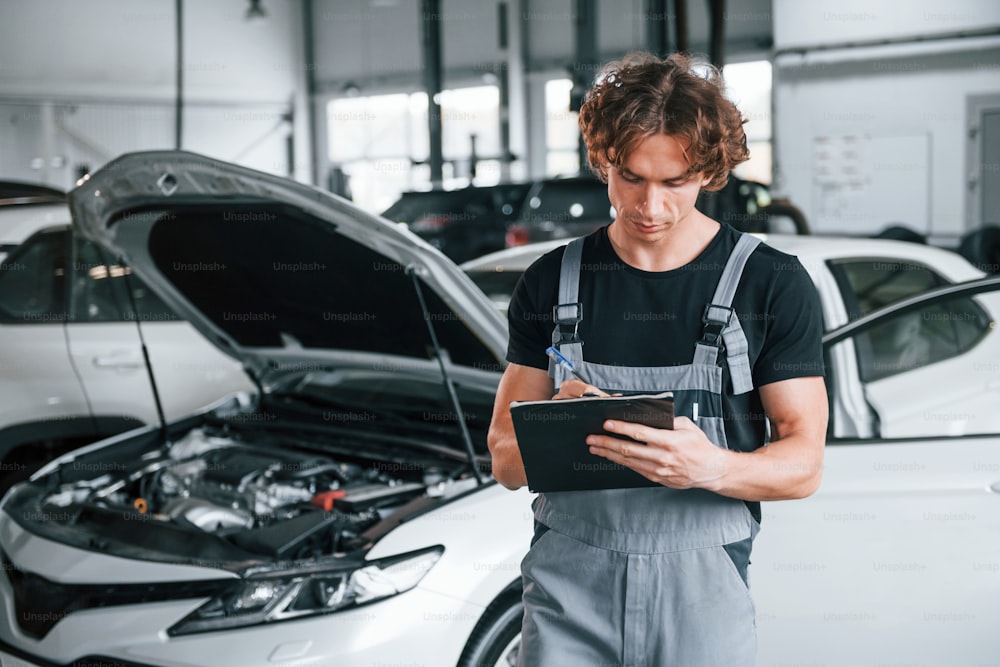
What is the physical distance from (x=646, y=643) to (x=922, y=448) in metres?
1.37

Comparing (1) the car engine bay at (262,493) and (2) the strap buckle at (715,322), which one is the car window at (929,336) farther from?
(2) the strap buckle at (715,322)

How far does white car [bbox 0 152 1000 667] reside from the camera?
7.08 ft

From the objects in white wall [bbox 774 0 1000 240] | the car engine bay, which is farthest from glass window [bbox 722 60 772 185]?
the car engine bay

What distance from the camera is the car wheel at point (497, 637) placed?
2236 millimetres

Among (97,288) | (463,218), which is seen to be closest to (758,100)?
(463,218)

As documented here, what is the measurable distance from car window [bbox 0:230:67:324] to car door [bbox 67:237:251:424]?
0.06m

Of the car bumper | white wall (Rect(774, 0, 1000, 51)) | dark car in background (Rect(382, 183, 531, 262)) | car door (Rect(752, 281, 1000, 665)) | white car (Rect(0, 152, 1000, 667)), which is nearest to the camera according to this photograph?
the car bumper

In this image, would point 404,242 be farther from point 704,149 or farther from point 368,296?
point 704,149

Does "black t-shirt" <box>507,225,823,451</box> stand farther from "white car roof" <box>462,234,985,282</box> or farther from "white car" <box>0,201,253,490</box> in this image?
"white car" <box>0,201,253,490</box>

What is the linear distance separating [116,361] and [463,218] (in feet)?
23.0

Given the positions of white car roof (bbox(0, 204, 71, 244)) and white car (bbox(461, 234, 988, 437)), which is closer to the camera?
white car (bbox(461, 234, 988, 437))

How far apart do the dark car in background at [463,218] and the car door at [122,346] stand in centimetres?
649

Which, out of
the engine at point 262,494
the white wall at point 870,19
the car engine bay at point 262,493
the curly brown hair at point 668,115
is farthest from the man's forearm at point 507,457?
the white wall at point 870,19

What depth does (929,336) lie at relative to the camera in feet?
10.1
